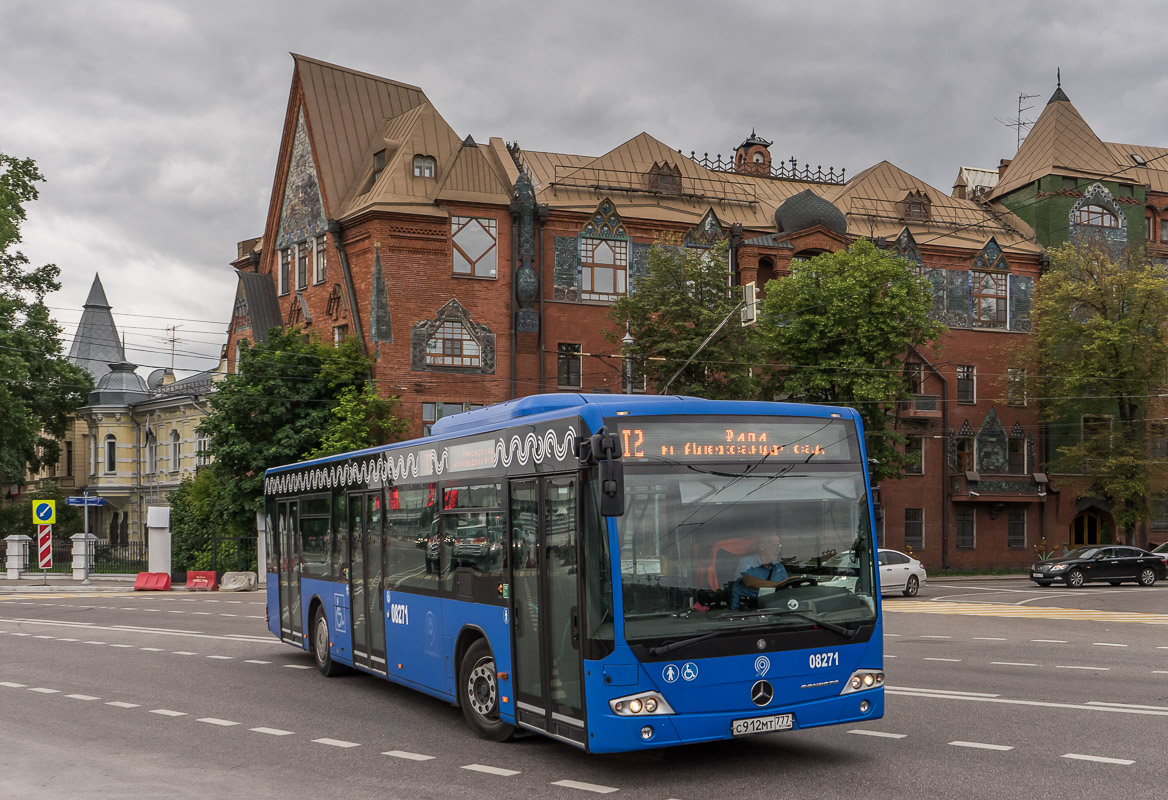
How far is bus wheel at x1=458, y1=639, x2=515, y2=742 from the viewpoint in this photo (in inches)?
407

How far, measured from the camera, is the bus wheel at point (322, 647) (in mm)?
15227

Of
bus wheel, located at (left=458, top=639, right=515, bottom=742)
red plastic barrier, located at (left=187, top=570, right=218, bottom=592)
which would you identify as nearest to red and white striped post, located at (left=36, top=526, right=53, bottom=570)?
red plastic barrier, located at (left=187, top=570, right=218, bottom=592)

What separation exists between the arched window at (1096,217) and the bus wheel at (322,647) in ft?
149

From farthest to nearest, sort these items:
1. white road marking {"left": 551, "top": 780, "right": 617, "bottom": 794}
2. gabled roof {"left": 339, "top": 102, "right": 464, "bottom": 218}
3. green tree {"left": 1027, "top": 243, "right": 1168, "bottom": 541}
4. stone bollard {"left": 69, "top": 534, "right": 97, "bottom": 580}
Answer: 1. green tree {"left": 1027, "top": 243, "right": 1168, "bottom": 541}
2. gabled roof {"left": 339, "top": 102, "right": 464, "bottom": 218}
3. stone bollard {"left": 69, "top": 534, "right": 97, "bottom": 580}
4. white road marking {"left": 551, "top": 780, "right": 617, "bottom": 794}

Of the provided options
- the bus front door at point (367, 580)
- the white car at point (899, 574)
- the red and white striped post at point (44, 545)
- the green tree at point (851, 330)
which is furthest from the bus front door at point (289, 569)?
the green tree at point (851, 330)

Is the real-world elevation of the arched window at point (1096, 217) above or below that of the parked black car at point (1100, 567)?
above

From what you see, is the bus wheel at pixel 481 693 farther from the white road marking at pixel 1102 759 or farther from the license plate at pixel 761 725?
the white road marking at pixel 1102 759

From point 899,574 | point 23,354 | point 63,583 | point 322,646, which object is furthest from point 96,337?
point 322,646

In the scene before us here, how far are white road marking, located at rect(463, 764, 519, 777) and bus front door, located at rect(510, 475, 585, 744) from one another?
0.41 meters

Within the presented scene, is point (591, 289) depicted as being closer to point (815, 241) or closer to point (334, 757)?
point (815, 241)

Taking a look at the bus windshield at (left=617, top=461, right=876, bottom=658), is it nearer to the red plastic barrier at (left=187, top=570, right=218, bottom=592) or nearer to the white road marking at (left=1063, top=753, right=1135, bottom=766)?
the white road marking at (left=1063, top=753, right=1135, bottom=766)

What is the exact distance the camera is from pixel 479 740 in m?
10.6

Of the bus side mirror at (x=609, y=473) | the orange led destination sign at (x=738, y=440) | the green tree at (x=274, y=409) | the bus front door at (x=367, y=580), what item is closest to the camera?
the bus side mirror at (x=609, y=473)

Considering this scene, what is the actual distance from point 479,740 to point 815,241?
39.0 metres
